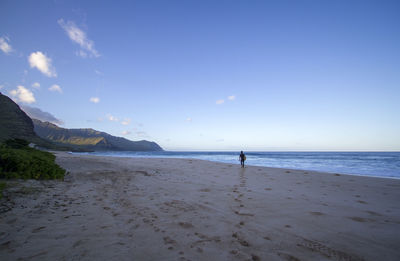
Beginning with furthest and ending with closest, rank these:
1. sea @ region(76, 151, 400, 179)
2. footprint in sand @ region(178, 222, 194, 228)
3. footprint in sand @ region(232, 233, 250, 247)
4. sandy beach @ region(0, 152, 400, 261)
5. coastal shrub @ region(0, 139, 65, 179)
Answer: sea @ region(76, 151, 400, 179)
coastal shrub @ region(0, 139, 65, 179)
footprint in sand @ region(178, 222, 194, 228)
footprint in sand @ region(232, 233, 250, 247)
sandy beach @ region(0, 152, 400, 261)

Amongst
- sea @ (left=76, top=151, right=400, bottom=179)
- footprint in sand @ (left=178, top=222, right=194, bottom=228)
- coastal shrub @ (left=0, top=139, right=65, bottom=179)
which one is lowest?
sea @ (left=76, top=151, right=400, bottom=179)

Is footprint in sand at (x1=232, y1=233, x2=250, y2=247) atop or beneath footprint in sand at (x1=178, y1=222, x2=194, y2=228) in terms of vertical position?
atop

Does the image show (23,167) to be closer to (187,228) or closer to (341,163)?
(187,228)

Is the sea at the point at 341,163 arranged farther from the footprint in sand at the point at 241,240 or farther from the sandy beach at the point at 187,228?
the footprint in sand at the point at 241,240

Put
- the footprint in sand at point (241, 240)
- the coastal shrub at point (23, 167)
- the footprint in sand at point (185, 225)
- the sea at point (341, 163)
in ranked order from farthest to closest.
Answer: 1. the sea at point (341, 163)
2. the coastal shrub at point (23, 167)
3. the footprint in sand at point (185, 225)
4. the footprint in sand at point (241, 240)

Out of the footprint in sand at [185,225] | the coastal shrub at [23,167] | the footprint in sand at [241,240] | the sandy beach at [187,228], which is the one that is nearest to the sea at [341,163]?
the sandy beach at [187,228]

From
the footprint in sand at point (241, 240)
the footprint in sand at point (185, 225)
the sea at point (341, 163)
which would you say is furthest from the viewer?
the sea at point (341, 163)

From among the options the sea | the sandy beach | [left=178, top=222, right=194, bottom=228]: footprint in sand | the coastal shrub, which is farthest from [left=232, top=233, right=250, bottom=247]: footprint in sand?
the sea

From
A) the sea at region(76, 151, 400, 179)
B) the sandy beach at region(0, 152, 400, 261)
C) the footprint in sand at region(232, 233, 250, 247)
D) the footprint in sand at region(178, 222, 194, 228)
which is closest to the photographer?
the sandy beach at region(0, 152, 400, 261)

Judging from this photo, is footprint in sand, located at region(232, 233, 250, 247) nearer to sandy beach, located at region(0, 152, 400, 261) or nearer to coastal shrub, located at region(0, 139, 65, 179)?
sandy beach, located at region(0, 152, 400, 261)

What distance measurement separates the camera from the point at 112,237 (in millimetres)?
3104

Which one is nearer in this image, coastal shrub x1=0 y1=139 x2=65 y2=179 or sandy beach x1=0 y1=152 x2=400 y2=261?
sandy beach x1=0 y1=152 x2=400 y2=261

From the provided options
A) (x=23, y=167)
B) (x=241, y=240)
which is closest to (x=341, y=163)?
(x=241, y=240)

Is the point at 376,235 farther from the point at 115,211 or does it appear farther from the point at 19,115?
the point at 19,115
